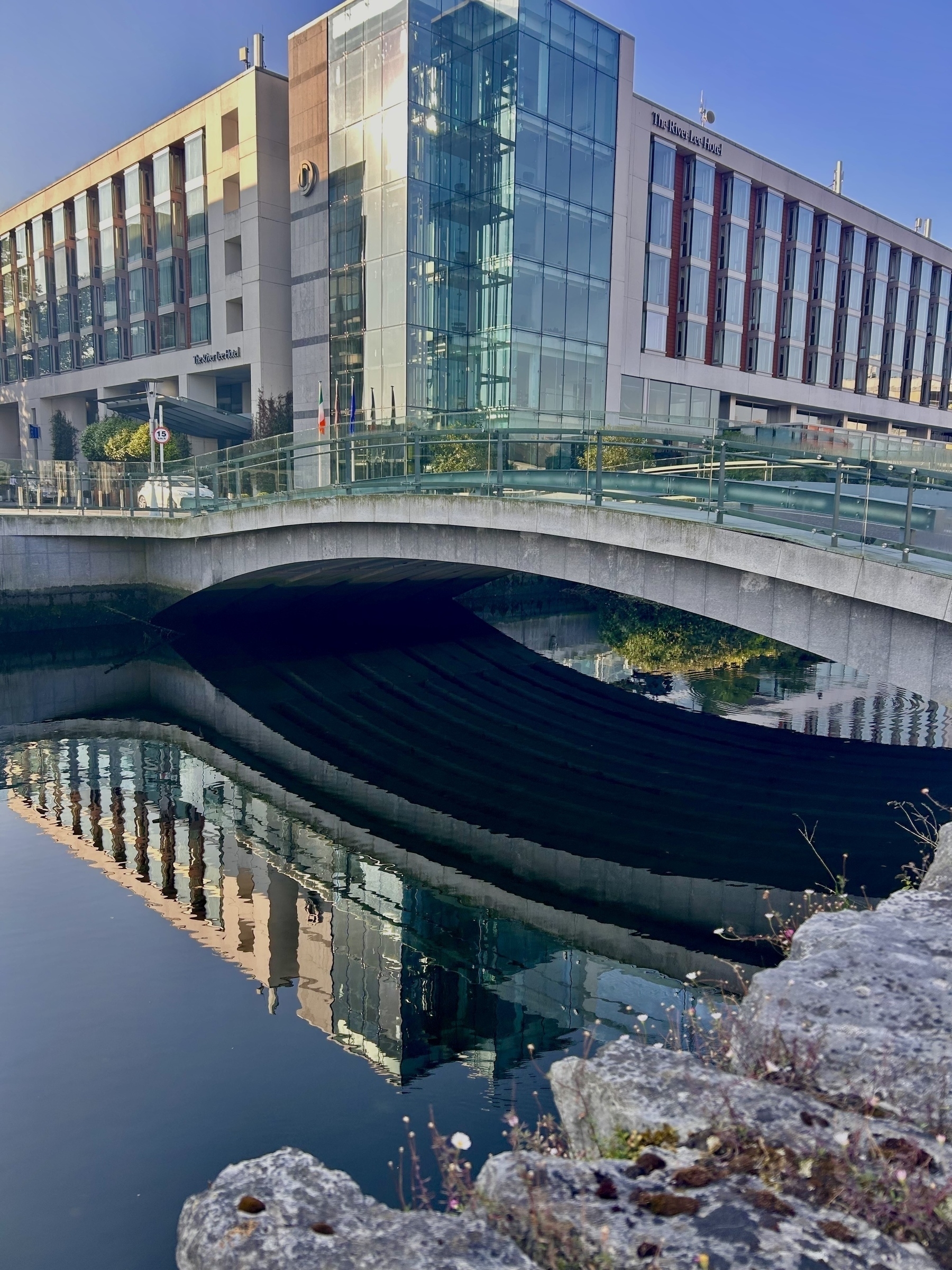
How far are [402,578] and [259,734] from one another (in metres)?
8.50

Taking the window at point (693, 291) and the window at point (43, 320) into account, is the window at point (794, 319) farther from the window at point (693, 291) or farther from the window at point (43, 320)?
the window at point (43, 320)

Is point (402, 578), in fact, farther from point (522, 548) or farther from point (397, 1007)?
point (397, 1007)

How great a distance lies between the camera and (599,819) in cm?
1177

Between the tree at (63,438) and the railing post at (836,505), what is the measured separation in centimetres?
5432

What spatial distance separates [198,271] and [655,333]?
22.2m

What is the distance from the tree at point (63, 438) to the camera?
55500 millimetres

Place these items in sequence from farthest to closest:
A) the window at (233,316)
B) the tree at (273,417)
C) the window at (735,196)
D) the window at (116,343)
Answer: the window at (116,343), the window at (735,196), the window at (233,316), the tree at (273,417)

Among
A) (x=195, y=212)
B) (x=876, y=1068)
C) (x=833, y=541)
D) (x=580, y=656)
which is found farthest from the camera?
(x=195, y=212)

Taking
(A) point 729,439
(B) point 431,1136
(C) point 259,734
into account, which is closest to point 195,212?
(C) point 259,734

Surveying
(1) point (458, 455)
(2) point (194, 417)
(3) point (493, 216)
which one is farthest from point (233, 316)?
(1) point (458, 455)

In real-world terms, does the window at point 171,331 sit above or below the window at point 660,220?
below

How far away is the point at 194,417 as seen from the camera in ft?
125

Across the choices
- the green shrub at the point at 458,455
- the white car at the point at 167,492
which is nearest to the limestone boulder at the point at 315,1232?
the green shrub at the point at 458,455

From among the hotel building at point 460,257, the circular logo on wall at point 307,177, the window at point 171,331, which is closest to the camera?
the hotel building at point 460,257
